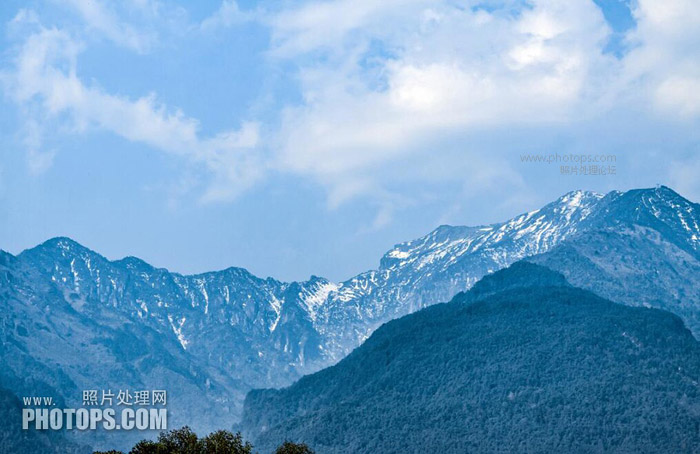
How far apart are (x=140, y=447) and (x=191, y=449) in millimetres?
10167

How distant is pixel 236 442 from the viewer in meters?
191

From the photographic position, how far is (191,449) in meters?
185

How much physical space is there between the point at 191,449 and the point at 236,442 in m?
8.99

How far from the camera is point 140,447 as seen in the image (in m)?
189

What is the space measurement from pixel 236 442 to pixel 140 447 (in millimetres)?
16284
